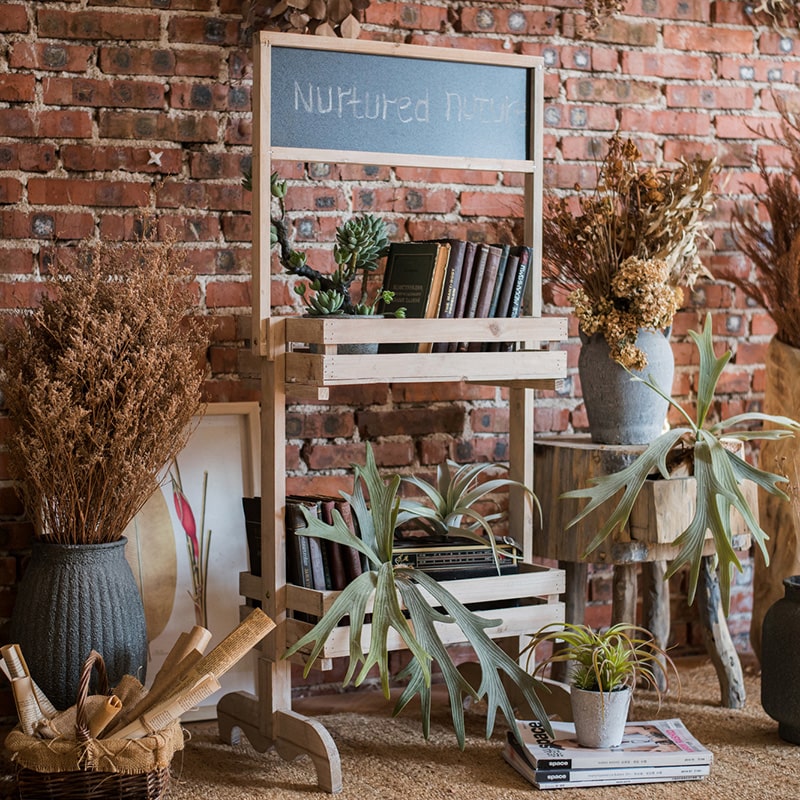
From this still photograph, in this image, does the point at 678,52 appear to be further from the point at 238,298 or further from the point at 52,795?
the point at 52,795

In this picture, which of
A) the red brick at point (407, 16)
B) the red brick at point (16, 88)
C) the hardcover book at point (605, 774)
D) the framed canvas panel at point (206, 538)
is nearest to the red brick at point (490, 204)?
the red brick at point (407, 16)

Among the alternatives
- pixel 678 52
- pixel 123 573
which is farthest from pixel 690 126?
pixel 123 573

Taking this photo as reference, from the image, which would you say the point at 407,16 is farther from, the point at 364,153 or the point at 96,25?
the point at 96,25

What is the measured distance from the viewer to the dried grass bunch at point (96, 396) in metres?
2.49

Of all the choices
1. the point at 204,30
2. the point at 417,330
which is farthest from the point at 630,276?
the point at 204,30

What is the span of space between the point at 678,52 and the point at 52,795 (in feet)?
8.60

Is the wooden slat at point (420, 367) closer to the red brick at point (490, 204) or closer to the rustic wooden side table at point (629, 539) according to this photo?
the rustic wooden side table at point (629, 539)

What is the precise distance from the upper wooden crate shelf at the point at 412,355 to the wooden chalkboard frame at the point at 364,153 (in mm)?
91

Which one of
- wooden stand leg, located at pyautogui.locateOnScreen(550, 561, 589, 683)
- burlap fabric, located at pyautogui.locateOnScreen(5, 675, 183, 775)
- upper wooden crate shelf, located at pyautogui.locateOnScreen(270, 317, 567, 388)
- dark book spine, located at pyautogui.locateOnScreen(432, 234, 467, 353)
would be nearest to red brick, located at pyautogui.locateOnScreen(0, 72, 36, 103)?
upper wooden crate shelf, located at pyautogui.locateOnScreen(270, 317, 567, 388)

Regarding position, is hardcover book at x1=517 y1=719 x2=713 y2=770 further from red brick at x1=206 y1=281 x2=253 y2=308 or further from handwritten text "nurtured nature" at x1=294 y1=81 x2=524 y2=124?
handwritten text "nurtured nature" at x1=294 y1=81 x2=524 y2=124

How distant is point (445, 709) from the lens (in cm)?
307

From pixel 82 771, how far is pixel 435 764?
31.4 inches

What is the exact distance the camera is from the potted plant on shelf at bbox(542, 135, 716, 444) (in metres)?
2.91

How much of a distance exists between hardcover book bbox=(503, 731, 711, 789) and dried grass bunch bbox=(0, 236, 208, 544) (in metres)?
1.03
